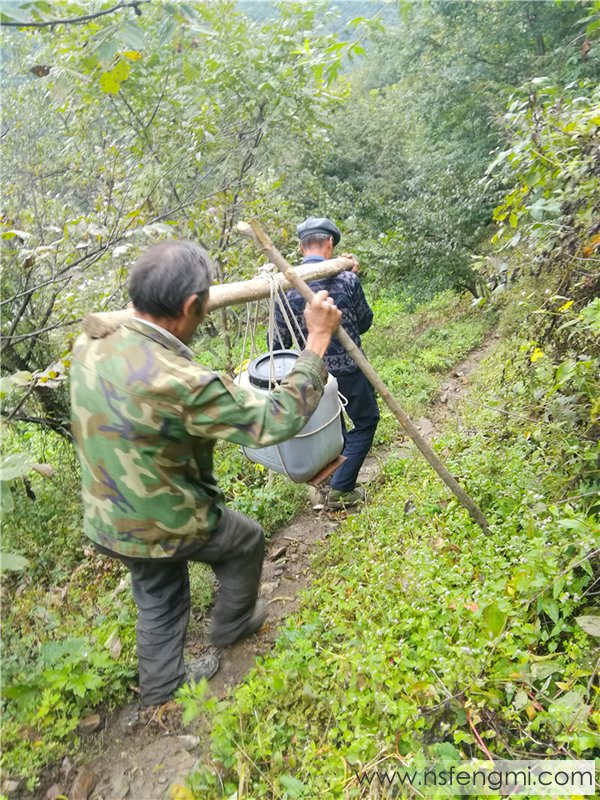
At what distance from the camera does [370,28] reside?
270 centimetres

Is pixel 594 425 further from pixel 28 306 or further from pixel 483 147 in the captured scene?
pixel 483 147

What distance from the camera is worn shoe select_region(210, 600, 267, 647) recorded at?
2.90m

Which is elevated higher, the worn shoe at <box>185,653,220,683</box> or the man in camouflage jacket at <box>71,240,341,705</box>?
the man in camouflage jacket at <box>71,240,341,705</box>

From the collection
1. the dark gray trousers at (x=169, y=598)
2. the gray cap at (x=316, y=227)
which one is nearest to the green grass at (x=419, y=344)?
the gray cap at (x=316, y=227)

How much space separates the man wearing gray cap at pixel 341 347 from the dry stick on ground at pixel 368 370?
2.48 ft

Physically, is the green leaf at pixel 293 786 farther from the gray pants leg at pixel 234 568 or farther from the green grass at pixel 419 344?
the green grass at pixel 419 344

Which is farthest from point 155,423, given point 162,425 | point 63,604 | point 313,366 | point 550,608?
point 63,604

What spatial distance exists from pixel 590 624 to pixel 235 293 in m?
2.01

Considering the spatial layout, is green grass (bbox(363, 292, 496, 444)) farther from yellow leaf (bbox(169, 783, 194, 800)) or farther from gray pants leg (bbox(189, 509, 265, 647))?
yellow leaf (bbox(169, 783, 194, 800))

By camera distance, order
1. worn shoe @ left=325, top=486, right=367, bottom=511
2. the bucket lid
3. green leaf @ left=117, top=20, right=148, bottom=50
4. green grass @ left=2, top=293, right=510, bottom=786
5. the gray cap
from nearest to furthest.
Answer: green leaf @ left=117, top=20, right=148, bottom=50, green grass @ left=2, top=293, right=510, bottom=786, the bucket lid, the gray cap, worn shoe @ left=325, top=486, right=367, bottom=511

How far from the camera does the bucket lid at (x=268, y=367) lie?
2.72m

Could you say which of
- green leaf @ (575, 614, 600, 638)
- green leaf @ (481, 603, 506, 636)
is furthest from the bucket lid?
green leaf @ (575, 614, 600, 638)

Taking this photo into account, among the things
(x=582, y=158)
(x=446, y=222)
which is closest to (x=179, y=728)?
(x=582, y=158)

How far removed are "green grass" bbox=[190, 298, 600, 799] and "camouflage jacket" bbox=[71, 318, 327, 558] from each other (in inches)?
33.7
